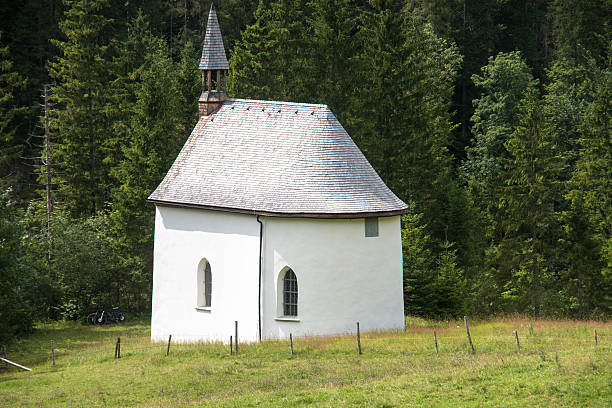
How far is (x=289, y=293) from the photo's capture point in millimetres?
35250

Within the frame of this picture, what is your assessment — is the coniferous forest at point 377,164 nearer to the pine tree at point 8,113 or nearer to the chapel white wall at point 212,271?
the pine tree at point 8,113

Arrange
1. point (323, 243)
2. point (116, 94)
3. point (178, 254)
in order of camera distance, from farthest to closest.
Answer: point (116, 94), point (178, 254), point (323, 243)

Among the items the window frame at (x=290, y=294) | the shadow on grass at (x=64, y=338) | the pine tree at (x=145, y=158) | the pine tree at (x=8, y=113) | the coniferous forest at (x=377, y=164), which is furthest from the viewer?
the pine tree at (x=8, y=113)

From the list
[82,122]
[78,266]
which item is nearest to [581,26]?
[82,122]

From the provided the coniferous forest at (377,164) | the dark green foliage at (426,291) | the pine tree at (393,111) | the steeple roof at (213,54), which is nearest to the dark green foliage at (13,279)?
the coniferous forest at (377,164)

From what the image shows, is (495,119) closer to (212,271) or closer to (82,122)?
(82,122)

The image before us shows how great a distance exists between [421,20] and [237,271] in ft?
126

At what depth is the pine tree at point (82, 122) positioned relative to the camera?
56.1m

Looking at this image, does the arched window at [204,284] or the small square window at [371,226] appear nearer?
the small square window at [371,226]

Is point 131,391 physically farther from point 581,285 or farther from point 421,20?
point 421,20

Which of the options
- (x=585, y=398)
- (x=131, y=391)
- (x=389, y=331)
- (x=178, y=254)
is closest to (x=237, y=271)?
(x=178, y=254)

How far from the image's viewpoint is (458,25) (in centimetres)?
7081

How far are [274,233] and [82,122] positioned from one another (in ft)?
85.0

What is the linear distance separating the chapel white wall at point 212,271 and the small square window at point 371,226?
4305 mm
